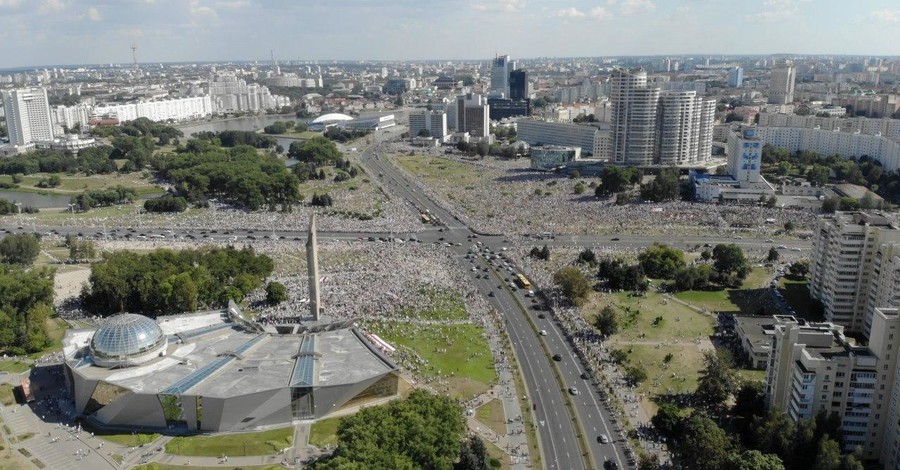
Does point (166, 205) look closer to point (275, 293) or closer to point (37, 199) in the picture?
point (37, 199)

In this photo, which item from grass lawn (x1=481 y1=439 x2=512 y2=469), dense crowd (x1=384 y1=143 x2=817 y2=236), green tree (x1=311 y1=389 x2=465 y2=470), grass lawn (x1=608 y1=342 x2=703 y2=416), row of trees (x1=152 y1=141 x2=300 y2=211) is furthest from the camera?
row of trees (x1=152 y1=141 x2=300 y2=211)

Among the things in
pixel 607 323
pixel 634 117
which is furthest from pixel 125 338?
pixel 634 117

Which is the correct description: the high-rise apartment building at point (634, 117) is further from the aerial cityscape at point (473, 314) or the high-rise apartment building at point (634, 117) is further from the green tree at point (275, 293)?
the green tree at point (275, 293)

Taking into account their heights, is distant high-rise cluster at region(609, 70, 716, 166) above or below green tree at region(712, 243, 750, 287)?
above

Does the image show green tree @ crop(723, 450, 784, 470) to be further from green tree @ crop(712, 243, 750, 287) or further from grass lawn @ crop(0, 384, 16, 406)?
grass lawn @ crop(0, 384, 16, 406)

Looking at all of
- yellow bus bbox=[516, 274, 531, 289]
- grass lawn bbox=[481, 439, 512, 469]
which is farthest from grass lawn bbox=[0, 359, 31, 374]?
yellow bus bbox=[516, 274, 531, 289]

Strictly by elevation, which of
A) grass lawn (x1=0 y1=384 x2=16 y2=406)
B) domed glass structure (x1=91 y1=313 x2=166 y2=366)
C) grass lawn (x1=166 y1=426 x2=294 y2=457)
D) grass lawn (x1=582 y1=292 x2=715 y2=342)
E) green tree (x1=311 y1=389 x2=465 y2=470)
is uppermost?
domed glass structure (x1=91 y1=313 x2=166 y2=366)
